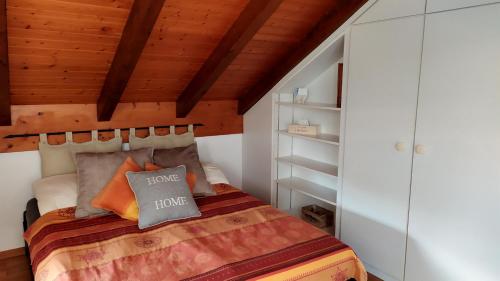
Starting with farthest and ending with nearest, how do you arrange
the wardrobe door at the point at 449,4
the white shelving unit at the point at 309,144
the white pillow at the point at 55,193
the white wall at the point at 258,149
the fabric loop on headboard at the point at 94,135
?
the white wall at the point at 258,149 → the white shelving unit at the point at 309,144 → the fabric loop on headboard at the point at 94,135 → the white pillow at the point at 55,193 → the wardrobe door at the point at 449,4

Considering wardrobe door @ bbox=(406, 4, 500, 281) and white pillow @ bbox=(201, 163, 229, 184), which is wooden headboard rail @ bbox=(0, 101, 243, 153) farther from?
wardrobe door @ bbox=(406, 4, 500, 281)

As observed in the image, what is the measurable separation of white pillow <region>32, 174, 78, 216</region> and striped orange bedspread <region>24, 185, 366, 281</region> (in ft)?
0.21

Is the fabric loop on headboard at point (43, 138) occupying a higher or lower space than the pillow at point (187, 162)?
higher

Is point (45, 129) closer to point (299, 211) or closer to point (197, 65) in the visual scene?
point (197, 65)

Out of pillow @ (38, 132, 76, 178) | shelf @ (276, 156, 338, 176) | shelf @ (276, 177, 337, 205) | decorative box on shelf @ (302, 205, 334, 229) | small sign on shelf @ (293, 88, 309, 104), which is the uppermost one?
small sign on shelf @ (293, 88, 309, 104)

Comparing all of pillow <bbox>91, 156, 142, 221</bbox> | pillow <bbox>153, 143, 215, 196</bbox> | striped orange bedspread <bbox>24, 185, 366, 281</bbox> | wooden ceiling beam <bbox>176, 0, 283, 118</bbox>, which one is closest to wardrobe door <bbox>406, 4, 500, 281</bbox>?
striped orange bedspread <bbox>24, 185, 366, 281</bbox>

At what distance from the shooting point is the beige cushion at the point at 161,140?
128 inches

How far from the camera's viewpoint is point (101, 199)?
2465 mm

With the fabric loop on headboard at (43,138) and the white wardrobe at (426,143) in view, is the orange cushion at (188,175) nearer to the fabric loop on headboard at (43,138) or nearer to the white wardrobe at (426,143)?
the fabric loop on headboard at (43,138)

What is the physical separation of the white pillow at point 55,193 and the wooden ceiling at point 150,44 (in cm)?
64

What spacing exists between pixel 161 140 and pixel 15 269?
56.8 inches

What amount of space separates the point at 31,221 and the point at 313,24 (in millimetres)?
2410

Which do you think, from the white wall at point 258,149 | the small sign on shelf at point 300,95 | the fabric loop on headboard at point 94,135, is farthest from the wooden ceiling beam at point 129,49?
the small sign on shelf at point 300,95

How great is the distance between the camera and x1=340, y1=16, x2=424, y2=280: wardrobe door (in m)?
2.38
